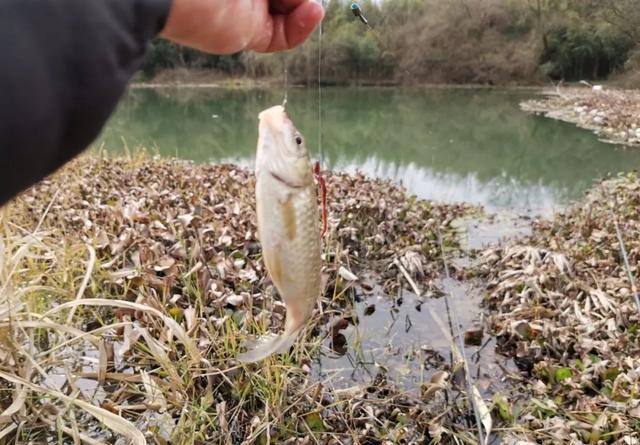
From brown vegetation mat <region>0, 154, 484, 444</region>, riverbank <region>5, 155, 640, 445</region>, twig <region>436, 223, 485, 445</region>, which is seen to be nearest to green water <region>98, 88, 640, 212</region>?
A: riverbank <region>5, 155, 640, 445</region>

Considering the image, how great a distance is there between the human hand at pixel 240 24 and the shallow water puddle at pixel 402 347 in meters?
2.07

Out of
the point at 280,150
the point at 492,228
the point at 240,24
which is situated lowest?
the point at 492,228

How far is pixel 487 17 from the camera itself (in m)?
37.4

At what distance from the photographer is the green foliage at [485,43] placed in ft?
111

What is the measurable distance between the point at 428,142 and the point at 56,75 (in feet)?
47.9

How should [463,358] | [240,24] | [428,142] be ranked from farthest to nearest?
1. [428,142]
2. [463,358]
3. [240,24]

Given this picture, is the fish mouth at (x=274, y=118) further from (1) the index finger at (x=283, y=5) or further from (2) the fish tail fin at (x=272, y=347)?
(2) the fish tail fin at (x=272, y=347)

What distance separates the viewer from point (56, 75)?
76 cm

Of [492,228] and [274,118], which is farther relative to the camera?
[492,228]

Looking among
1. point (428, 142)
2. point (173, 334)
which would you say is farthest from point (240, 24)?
point (428, 142)

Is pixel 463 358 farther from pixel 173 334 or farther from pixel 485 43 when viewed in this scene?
pixel 485 43

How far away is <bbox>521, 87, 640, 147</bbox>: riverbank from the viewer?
14.4 metres

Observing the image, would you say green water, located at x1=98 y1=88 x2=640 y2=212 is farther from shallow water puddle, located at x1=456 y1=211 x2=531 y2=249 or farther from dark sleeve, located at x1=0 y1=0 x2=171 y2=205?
dark sleeve, located at x1=0 y1=0 x2=171 y2=205

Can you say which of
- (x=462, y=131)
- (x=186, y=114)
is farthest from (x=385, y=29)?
(x=462, y=131)
